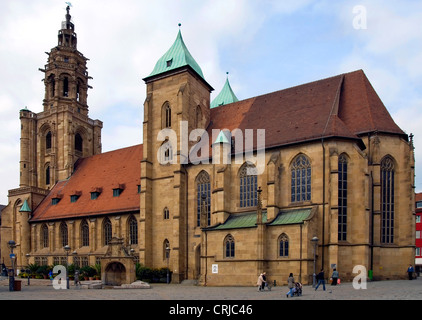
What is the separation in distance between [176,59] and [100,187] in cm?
1814

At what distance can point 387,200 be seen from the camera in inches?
1447

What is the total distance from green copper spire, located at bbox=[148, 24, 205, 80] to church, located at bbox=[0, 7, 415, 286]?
15 centimetres

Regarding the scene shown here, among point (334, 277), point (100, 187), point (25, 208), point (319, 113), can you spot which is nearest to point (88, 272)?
point (100, 187)

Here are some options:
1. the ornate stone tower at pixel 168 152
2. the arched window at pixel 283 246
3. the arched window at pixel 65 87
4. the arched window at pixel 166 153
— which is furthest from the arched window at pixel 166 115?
the arched window at pixel 65 87

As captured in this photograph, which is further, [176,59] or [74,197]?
[74,197]

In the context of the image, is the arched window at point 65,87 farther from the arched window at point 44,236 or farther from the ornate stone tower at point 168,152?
the ornate stone tower at point 168,152

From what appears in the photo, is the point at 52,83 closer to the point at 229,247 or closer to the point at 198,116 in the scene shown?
the point at 198,116

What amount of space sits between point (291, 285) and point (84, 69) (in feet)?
174

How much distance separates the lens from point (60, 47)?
65.0 meters

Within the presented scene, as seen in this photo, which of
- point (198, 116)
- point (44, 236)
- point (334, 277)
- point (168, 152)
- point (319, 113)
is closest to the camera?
point (334, 277)

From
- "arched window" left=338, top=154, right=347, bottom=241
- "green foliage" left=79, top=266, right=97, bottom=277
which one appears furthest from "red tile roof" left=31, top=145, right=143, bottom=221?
"arched window" left=338, top=154, right=347, bottom=241

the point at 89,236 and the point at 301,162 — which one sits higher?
the point at 301,162

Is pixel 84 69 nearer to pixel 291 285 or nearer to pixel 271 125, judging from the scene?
pixel 271 125
